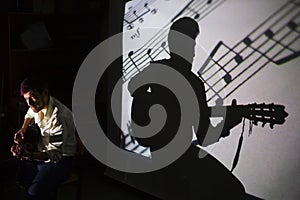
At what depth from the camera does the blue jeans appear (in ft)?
6.77

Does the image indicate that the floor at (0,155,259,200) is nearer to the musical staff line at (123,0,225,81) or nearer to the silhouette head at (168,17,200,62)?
the musical staff line at (123,0,225,81)

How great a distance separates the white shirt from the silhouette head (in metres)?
0.91

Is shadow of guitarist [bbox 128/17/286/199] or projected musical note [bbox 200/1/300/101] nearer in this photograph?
projected musical note [bbox 200/1/300/101]

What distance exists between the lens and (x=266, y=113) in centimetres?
221

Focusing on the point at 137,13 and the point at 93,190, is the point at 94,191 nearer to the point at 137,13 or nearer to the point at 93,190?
the point at 93,190

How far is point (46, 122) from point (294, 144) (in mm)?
1456

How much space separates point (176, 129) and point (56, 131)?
0.91 meters

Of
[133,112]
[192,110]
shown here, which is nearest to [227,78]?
[192,110]

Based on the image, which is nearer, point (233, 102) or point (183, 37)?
point (233, 102)

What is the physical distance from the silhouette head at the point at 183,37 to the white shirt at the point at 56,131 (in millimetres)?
906

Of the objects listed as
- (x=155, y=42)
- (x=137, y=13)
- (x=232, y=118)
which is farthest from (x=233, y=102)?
(x=137, y=13)

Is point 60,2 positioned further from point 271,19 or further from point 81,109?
point 271,19

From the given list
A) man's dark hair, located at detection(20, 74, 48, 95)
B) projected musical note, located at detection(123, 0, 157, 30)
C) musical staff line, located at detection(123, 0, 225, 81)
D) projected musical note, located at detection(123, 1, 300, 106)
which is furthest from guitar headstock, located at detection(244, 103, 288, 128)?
man's dark hair, located at detection(20, 74, 48, 95)

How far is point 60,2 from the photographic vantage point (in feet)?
11.0
